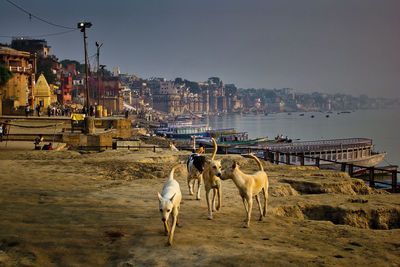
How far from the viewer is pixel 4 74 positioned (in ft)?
151

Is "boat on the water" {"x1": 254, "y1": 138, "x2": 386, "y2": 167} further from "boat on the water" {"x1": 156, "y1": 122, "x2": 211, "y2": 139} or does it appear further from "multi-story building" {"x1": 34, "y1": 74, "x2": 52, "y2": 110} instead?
"boat on the water" {"x1": 156, "y1": 122, "x2": 211, "y2": 139}

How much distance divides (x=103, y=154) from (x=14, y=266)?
16.4 metres

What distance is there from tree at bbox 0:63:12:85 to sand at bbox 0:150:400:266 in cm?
3631

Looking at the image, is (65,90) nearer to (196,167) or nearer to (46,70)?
(46,70)

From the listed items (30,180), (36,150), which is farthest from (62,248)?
(36,150)

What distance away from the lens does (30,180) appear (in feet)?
41.9

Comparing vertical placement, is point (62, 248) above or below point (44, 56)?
below

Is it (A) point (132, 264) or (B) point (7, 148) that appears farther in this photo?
(B) point (7, 148)

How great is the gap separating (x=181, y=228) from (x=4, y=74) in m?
45.6

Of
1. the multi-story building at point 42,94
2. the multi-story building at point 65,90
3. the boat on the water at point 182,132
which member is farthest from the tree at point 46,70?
the multi-story building at point 42,94

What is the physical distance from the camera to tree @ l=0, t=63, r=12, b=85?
149 feet

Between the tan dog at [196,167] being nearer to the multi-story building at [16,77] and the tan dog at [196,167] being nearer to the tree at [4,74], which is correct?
the multi-story building at [16,77]

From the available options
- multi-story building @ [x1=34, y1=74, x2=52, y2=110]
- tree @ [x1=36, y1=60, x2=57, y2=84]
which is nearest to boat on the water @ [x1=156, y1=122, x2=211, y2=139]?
tree @ [x1=36, y1=60, x2=57, y2=84]

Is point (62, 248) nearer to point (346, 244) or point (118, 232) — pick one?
point (118, 232)
